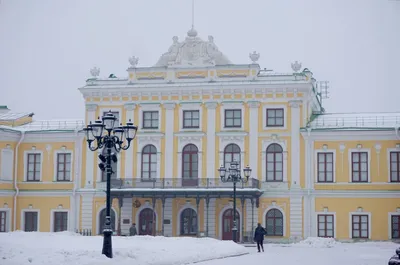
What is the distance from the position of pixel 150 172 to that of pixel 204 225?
4.39 metres

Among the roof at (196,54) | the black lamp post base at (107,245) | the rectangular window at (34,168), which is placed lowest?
the black lamp post base at (107,245)

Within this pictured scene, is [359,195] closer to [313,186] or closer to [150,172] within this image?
[313,186]

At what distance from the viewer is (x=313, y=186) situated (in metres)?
40.7

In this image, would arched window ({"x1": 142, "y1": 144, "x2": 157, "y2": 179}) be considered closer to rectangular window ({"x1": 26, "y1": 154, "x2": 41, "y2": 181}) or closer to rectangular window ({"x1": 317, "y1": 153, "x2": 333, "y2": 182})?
rectangular window ({"x1": 26, "y1": 154, "x2": 41, "y2": 181})

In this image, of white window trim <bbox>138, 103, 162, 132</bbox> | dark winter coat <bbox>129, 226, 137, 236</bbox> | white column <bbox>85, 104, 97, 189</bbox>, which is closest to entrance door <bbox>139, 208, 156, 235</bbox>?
dark winter coat <bbox>129, 226, 137, 236</bbox>

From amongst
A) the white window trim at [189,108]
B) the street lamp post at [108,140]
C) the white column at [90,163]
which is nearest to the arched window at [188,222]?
the white window trim at [189,108]

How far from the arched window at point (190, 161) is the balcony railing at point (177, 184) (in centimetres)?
109

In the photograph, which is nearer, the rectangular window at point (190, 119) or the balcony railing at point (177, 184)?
the balcony railing at point (177, 184)

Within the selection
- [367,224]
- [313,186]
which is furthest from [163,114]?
[367,224]

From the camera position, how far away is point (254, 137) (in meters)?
41.5

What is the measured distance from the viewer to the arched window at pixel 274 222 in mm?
40688

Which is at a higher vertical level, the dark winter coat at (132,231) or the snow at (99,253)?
the snow at (99,253)

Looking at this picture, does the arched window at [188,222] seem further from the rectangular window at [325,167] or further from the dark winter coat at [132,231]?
the rectangular window at [325,167]

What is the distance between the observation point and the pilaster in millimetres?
41719
